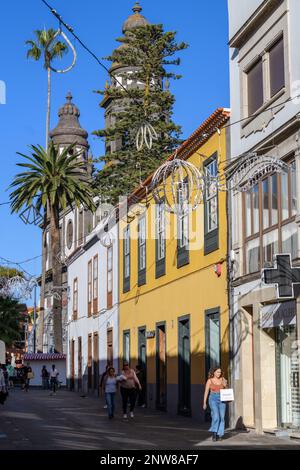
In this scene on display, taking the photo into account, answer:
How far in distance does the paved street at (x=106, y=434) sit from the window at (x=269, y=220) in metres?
3.98

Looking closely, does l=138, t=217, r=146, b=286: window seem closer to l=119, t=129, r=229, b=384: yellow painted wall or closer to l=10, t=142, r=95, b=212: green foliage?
l=119, t=129, r=229, b=384: yellow painted wall

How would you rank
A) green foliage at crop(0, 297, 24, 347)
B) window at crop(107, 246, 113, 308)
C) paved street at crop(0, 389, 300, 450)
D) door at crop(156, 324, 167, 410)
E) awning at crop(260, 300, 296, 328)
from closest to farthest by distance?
1. paved street at crop(0, 389, 300, 450)
2. awning at crop(260, 300, 296, 328)
3. door at crop(156, 324, 167, 410)
4. window at crop(107, 246, 113, 308)
5. green foliage at crop(0, 297, 24, 347)

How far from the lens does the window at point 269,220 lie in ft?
59.7

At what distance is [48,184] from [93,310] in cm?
1265

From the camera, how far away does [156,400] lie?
96.5ft

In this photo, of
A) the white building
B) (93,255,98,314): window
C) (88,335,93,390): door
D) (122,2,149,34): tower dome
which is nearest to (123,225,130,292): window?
the white building

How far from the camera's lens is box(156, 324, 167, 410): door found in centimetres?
2884

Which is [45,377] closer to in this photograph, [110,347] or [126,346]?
[110,347]

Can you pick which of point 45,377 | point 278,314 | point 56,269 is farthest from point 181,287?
point 45,377

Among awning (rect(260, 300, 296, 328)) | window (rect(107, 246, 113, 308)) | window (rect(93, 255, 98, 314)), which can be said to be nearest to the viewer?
awning (rect(260, 300, 296, 328))

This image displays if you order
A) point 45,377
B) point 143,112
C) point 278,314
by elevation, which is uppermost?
point 143,112

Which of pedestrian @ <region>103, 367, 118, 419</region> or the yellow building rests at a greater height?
the yellow building

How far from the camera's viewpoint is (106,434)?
18984mm

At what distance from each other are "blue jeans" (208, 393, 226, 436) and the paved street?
1.04 ft
